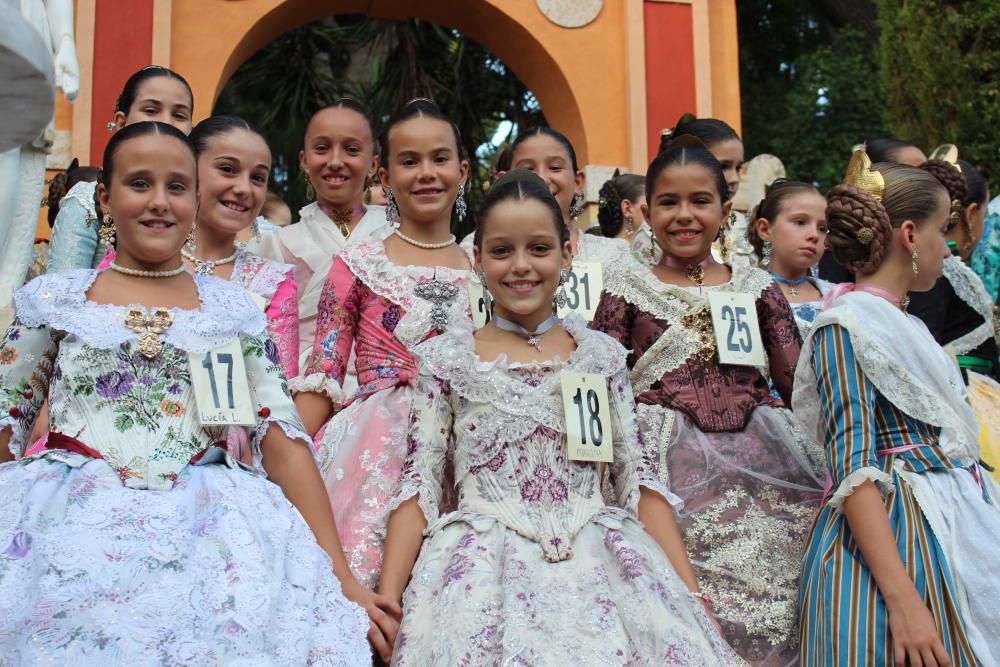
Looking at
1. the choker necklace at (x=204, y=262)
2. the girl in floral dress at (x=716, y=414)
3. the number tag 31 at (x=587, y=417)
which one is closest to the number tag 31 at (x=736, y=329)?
the girl in floral dress at (x=716, y=414)

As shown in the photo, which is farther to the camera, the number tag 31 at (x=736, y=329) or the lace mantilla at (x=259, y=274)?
the lace mantilla at (x=259, y=274)

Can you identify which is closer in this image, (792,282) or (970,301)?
(970,301)

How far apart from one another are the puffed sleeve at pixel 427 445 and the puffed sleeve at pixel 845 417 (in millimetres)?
966

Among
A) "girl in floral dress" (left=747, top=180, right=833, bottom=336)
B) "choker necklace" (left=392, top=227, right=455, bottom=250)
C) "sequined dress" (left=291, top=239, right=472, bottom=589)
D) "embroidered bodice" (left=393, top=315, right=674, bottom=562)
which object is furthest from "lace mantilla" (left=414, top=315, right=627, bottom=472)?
"girl in floral dress" (left=747, top=180, right=833, bottom=336)

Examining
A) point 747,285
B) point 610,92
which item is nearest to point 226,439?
point 747,285

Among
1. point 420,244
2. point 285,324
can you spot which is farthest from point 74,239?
point 420,244

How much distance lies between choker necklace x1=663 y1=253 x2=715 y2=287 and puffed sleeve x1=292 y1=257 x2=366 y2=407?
94 cm

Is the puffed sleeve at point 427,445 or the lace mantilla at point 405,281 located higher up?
the lace mantilla at point 405,281

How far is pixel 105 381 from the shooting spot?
2705 mm

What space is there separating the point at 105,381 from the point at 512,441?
0.97 meters

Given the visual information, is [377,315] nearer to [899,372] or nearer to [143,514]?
[143,514]

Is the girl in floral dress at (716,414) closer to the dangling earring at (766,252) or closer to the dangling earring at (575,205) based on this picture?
the dangling earring at (575,205)

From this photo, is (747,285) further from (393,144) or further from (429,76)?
(429,76)

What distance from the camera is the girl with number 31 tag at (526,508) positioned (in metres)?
2.64
